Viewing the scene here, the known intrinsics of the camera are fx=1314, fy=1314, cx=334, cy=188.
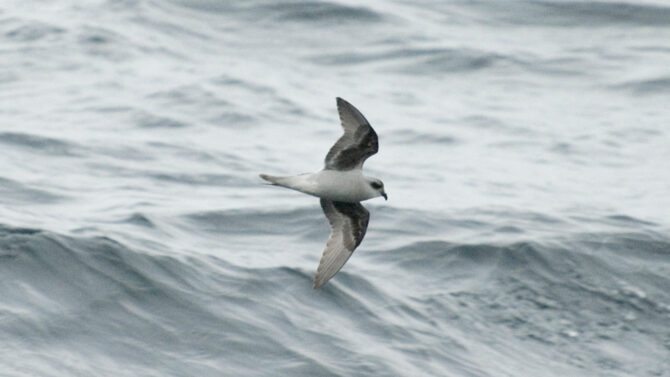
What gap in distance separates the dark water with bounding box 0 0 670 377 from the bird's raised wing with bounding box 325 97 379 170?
2.31m

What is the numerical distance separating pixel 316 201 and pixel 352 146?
6.18 m

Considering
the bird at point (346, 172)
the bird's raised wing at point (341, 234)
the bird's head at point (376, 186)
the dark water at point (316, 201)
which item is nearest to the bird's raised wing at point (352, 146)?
the bird at point (346, 172)

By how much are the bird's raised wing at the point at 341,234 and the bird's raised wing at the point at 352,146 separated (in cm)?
76

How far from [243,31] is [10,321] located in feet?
45.2

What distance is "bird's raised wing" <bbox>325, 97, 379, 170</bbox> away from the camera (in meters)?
9.49

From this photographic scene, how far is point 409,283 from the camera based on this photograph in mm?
13609

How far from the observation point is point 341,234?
10242 mm

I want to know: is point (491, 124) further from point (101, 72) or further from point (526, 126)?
point (101, 72)

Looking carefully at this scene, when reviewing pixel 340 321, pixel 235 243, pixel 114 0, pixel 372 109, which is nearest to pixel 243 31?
pixel 114 0

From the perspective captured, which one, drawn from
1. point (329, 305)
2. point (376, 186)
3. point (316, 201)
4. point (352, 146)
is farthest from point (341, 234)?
point (316, 201)

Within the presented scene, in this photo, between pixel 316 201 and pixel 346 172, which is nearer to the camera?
pixel 346 172

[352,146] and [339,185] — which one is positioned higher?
[352,146]

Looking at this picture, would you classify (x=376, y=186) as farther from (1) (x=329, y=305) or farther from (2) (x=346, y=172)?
(1) (x=329, y=305)

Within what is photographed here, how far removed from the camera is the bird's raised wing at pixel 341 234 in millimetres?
10117
